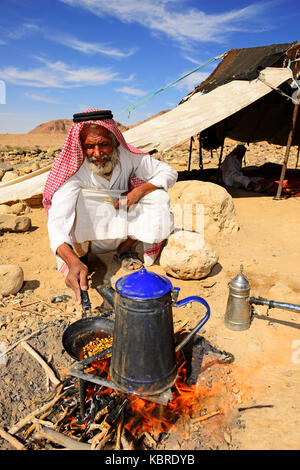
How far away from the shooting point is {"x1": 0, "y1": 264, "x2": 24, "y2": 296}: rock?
2.71 metres

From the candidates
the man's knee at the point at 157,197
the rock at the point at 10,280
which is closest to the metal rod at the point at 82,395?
the rock at the point at 10,280

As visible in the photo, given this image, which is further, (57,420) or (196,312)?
(196,312)

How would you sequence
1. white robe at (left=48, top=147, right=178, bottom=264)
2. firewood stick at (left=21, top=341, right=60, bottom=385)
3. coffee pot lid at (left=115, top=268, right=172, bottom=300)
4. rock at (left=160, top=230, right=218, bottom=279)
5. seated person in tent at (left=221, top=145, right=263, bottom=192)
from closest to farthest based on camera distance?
coffee pot lid at (left=115, top=268, right=172, bottom=300) → firewood stick at (left=21, top=341, right=60, bottom=385) → rock at (left=160, top=230, right=218, bottom=279) → white robe at (left=48, top=147, right=178, bottom=264) → seated person in tent at (left=221, top=145, right=263, bottom=192)

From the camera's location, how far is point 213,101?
17.0 ft

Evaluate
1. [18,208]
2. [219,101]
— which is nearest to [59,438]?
[18,208]

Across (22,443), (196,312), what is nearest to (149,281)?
(22,443)

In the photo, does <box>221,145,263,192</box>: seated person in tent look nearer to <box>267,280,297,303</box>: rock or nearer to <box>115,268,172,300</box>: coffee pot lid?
<box>267,280,297,303</box>: rock

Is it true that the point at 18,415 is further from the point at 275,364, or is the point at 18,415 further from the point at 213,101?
the point at 213,101

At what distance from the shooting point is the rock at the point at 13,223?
423 cm

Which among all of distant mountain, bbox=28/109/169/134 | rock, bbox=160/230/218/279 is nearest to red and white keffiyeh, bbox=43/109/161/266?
rock, bbox=160/230/218/279

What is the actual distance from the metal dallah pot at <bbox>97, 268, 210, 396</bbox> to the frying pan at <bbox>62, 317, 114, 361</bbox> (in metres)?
0.49

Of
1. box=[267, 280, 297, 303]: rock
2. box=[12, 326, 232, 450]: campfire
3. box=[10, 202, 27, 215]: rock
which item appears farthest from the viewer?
box=[10, 202, 27, 215]: rock

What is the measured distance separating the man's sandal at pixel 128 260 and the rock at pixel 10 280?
95 cm

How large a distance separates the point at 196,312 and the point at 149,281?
1.32 meters
